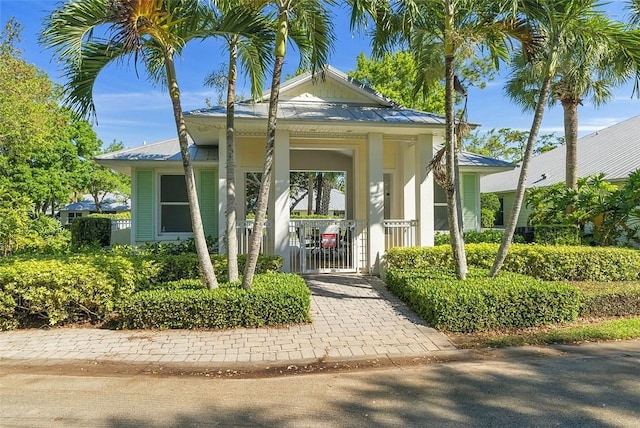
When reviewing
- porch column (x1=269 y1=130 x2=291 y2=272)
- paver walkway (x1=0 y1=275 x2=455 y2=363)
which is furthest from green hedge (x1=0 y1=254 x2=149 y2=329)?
porch column (x1=269 y1=130 x2=291 y2=272)

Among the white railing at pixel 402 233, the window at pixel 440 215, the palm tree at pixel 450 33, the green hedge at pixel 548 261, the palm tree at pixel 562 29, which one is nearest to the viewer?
the palm tree at pixel 562 29

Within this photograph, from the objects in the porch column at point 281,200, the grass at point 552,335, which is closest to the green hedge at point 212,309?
the grass at point 552,335

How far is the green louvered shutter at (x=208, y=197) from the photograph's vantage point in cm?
1193

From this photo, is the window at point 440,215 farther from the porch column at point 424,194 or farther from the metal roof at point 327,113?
the metal roof at point 327,113

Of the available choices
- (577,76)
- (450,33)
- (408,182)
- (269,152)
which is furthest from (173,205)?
(577,76)

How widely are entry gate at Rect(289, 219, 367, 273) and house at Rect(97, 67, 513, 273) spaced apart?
0.03 metres

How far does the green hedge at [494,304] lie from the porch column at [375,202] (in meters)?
2.96

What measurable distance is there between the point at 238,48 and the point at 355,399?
19.7 ft

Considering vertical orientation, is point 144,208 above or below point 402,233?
above

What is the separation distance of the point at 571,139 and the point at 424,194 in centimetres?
747

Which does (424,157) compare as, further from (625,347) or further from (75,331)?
(75,331)

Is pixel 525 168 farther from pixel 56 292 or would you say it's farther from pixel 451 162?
pixel 56 292

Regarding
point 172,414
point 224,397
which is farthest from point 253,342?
point 172,414

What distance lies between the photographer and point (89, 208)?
105ft
